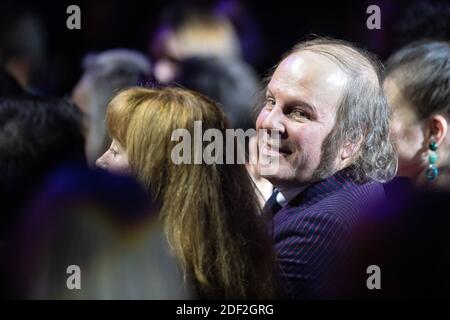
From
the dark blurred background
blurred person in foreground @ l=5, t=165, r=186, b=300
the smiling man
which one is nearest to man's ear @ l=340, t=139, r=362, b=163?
the smiling man

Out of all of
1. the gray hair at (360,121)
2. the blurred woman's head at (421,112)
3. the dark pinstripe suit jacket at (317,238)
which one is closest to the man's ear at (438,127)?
the blurred woman's head at (421,112)

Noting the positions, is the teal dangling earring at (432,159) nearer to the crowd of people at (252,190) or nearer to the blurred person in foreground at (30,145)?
the crowd of people at (252,190)

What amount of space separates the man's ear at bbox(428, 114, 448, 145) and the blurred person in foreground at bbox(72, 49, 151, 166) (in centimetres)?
103

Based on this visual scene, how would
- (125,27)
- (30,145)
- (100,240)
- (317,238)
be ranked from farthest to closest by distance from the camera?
(125,27), (30,145), (317,238), (100,240)

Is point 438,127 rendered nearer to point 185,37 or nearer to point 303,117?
point 303,117

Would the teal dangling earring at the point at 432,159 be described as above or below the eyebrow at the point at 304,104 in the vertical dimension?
below

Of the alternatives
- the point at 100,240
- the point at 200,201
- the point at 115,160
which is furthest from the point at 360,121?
the point at 100,240

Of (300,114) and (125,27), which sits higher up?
(125,27)

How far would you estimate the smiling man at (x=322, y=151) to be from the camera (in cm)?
200

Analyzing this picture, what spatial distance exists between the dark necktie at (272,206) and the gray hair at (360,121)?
0.14 meters

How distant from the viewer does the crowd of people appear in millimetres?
1865

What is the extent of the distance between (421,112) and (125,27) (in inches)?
72.6

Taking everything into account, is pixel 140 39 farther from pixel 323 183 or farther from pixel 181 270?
pixel 181 270

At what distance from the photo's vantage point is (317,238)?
1.98 m
